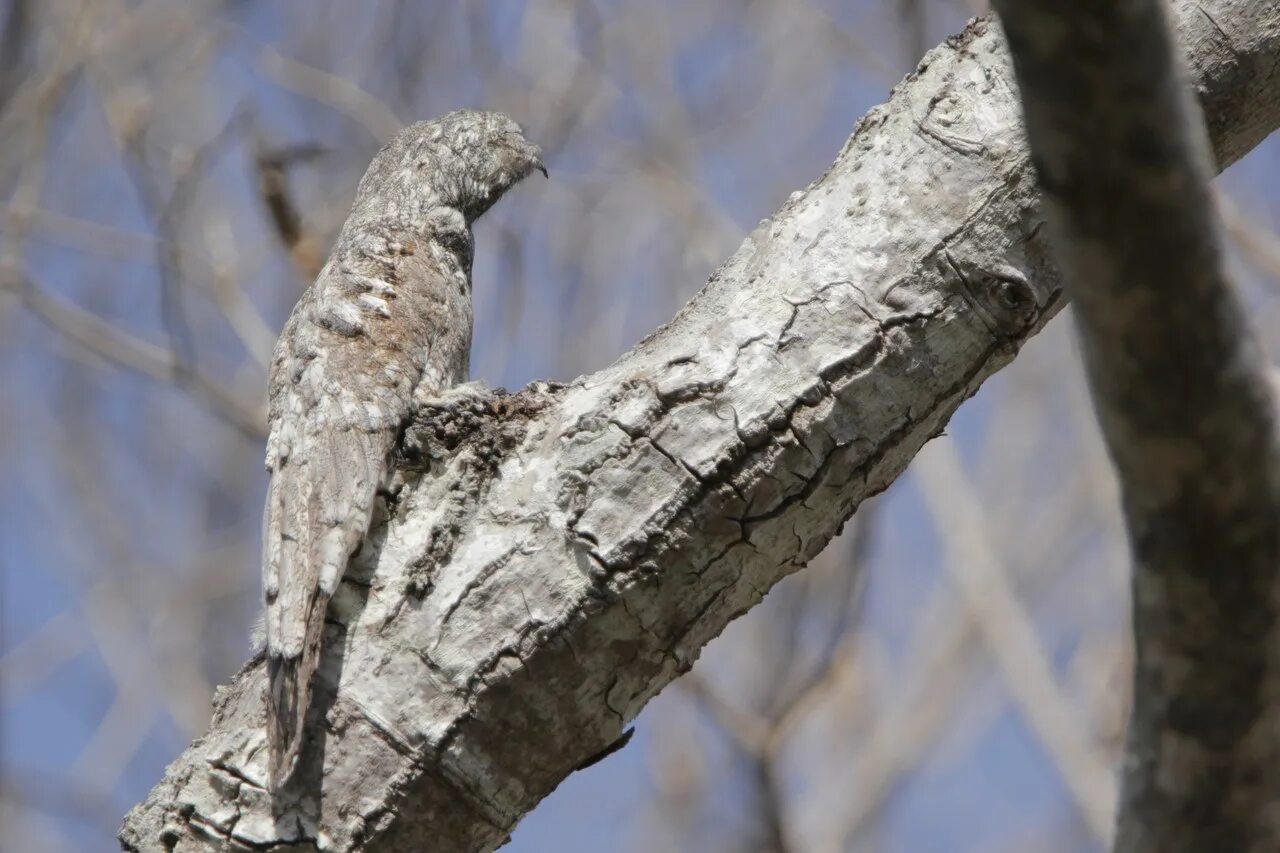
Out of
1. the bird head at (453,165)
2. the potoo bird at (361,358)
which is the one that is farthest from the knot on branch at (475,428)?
the bird head at (453,165)

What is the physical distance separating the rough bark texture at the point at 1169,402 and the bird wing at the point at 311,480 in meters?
1.48

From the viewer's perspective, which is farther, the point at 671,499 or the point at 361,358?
the point at 361,358

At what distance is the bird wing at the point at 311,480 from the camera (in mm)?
2232

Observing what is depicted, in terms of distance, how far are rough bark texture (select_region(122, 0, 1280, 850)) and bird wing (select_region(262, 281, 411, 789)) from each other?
56mm

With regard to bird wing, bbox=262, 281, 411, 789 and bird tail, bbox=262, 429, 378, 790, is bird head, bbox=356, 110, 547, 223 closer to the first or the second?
bird wing, bbox=262, 281, 411, 789

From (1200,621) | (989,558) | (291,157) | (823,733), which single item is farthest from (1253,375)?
(823,733)

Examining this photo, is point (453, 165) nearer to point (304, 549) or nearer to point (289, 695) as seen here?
point (304, 549)

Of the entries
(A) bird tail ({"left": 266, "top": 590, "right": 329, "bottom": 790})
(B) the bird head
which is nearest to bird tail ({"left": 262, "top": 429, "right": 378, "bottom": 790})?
(A) bird tail ({"left": 266, "top": 590, "right": 329, "bottom": 790})

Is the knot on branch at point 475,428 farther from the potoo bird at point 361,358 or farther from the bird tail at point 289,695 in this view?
the bird tail at point 289,695

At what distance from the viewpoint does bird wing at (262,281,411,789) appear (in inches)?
87.9

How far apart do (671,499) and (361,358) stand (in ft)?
3.91

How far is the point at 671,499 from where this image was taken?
210cm

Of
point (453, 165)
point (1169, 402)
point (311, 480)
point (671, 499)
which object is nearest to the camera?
point (1169, 402)

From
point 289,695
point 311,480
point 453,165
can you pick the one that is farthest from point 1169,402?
point 453,165
